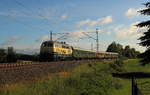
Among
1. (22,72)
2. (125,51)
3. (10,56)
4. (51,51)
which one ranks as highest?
(125,51)

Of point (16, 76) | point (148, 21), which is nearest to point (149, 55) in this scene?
point (148, 21)

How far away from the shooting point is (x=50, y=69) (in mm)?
30469

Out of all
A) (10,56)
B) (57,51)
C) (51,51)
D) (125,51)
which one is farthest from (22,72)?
(125,51)

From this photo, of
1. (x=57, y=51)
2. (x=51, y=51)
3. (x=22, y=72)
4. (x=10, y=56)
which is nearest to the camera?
(x=22, y=72)

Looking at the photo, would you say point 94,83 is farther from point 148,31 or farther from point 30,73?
point 148,31

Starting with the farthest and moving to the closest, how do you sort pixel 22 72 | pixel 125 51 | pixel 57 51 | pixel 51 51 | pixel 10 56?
1. pixel 125 51
2. pixel 10 56
3. pixel 57 51
4. pixel 51 51
5. pixel 22 72

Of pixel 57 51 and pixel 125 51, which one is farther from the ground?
pixel 125 51

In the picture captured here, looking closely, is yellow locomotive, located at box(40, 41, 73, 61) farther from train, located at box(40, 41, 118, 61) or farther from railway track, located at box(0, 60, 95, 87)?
railway track, located at box(0, 60, 95, 87)

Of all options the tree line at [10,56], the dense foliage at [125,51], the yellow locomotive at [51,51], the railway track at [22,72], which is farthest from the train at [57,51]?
the dense foliage at [125,51]

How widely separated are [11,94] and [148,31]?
25927mm

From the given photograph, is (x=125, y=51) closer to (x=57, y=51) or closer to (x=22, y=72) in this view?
(x=57, y=51)

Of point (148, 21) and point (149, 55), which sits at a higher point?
point (148, 21)

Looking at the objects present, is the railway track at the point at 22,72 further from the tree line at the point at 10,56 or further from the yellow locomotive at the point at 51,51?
the tree line at the point at 10,56

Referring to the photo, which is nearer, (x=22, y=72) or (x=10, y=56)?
(x=22, y=72)
